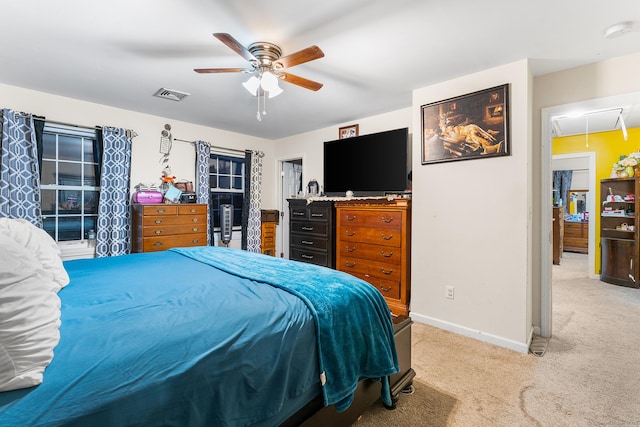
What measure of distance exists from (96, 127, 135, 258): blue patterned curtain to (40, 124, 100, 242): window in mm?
175

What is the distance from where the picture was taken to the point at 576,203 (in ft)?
24.8

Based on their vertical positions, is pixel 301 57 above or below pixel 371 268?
above

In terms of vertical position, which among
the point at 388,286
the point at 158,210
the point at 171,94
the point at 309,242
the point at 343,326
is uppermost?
the point at 171,94

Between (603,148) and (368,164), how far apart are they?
4294mm

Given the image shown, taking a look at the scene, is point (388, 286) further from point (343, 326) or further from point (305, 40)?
point (305, 40)

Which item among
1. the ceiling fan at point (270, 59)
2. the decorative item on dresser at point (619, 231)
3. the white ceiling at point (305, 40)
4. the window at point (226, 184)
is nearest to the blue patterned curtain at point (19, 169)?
the white ceiling at point (305, 40)

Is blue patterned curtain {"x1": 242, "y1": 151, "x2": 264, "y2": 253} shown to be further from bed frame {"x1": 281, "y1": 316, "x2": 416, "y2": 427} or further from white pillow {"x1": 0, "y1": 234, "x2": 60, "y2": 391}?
white pillow {"x1": 0, "y1": 234, "x2": 60, "y2": 391}

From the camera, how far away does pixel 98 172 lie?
3686 mm

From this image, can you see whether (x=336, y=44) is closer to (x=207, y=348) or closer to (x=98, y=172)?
(x=207, y=348)

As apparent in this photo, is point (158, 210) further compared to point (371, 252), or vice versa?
point (158, 210)

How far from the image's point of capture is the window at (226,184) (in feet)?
15.9

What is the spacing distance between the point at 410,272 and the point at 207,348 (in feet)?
8.44

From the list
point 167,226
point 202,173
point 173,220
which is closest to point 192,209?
point 173,220

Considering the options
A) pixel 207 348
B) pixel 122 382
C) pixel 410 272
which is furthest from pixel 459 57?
pixel 122 382
